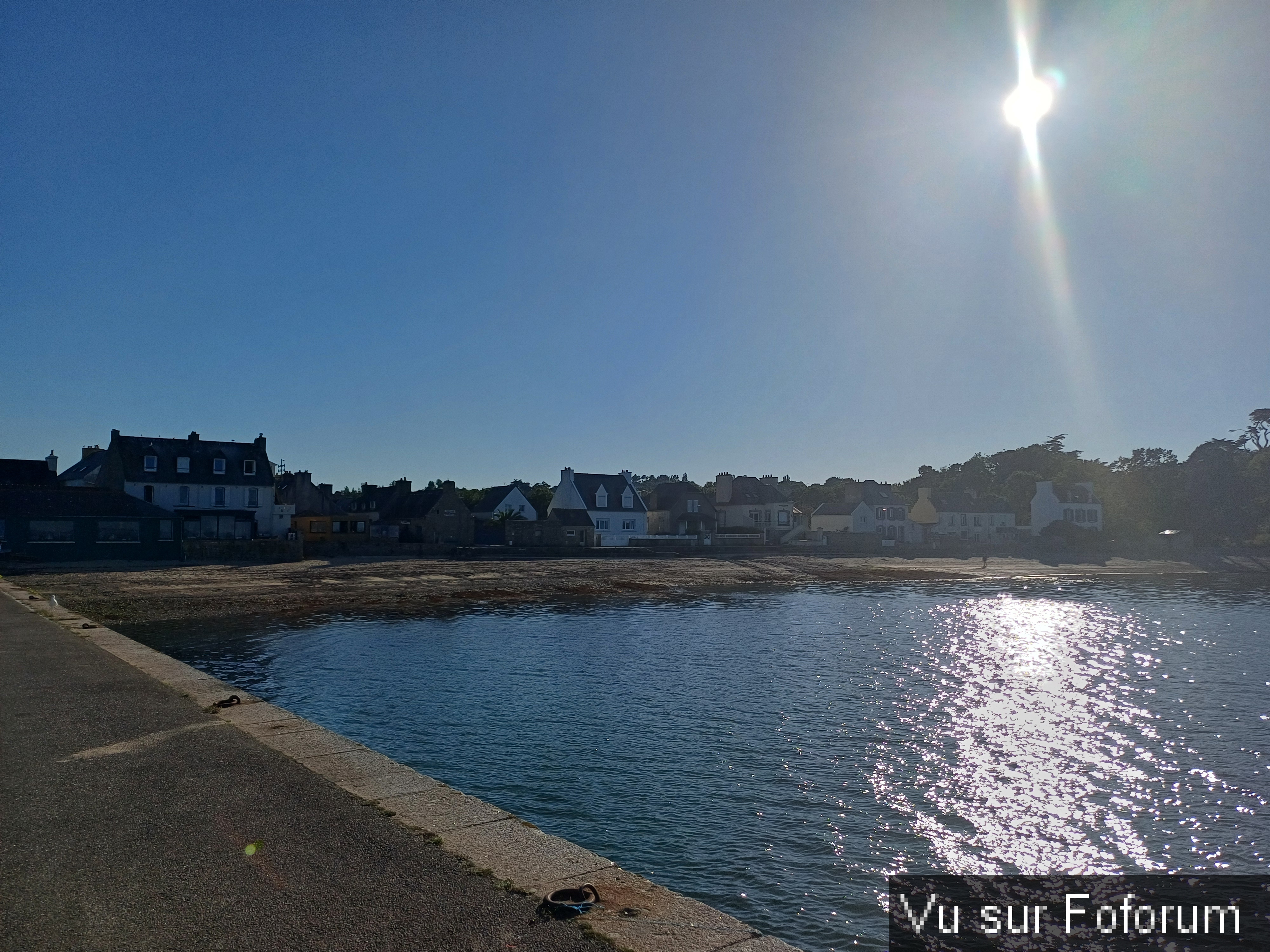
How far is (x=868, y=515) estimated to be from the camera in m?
97.4

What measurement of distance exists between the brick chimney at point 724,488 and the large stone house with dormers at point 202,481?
170ft

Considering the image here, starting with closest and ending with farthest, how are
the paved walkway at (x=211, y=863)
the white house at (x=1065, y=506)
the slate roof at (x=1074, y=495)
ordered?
1. the paved walkway at (x=211, y=863)
2. the white house at (x=1065, y=506)
3. the slate roof at (x=1074, y=495)

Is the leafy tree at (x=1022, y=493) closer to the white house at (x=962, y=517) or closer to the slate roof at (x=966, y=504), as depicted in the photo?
the slate roof at (x=966, y=504)

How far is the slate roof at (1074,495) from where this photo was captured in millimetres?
106812

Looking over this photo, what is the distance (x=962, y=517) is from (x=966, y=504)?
2.06 m

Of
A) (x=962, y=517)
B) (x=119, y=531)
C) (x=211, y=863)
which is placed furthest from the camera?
(x=962, y=517)

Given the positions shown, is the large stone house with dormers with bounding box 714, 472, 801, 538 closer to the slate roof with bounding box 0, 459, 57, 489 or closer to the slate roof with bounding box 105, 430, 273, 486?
the slate roof with bounding box 105, 430, 273, 486

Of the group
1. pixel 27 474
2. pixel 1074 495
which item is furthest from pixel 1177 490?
pixel 27 474

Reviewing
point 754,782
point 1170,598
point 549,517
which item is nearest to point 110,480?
point 549,517

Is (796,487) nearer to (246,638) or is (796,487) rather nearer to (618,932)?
(246,638)

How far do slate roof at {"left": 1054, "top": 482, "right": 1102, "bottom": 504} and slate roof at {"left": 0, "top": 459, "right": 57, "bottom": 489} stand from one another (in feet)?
360

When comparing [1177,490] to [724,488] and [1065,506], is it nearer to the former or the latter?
[1065,506]

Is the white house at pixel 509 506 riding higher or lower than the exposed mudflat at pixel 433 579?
higher

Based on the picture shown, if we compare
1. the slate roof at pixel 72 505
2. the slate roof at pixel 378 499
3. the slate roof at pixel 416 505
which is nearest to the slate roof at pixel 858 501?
the slate roof at pixel 416 505
